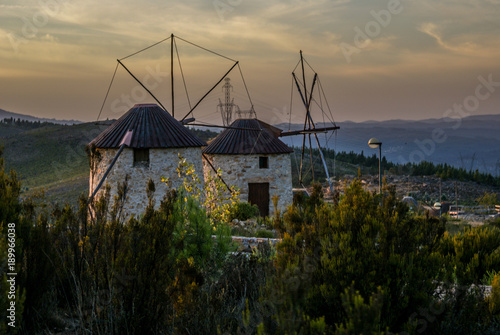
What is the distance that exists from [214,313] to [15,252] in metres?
2.32

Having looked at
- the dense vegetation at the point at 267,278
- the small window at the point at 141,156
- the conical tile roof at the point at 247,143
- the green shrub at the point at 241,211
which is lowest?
the green shrub at the point at 241,211

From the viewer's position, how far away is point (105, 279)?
181 inches

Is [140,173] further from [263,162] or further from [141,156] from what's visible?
[263,162]

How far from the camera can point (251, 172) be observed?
18141 mm

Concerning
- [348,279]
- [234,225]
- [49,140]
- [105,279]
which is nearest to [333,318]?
[348,279]

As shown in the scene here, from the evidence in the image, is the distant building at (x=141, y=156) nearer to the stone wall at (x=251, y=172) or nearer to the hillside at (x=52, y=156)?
the stone wall at (x=251, y=172)

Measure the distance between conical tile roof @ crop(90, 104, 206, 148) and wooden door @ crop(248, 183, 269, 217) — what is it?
4.06 m

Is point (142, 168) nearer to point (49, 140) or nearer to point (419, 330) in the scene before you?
point (419, 330)

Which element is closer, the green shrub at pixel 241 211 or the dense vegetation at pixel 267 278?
the dense vegetation at pixel 267 278

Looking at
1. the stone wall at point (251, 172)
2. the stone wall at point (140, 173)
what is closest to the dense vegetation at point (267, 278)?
the stone wall at point (140, 173)

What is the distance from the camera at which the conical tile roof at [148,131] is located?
45.4ft

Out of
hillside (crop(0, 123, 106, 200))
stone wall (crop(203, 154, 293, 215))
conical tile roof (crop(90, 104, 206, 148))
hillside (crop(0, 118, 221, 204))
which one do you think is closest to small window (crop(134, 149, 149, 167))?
conical tile roof (crop(90, 104, 206, 148))

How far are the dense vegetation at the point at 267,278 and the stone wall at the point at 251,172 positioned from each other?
481 inches

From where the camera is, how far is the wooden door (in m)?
18.2
